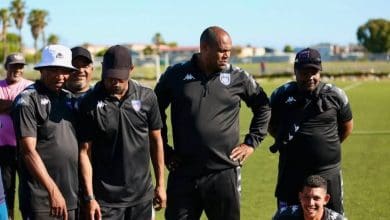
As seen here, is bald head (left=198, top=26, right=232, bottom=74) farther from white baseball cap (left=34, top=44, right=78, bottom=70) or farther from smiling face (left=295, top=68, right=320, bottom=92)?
white baseball cap (left=34, top=44, right=78, bottom=70)

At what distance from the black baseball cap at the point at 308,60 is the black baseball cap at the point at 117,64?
1.58 metres

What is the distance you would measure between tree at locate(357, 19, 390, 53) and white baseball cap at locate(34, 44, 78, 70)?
363 feet

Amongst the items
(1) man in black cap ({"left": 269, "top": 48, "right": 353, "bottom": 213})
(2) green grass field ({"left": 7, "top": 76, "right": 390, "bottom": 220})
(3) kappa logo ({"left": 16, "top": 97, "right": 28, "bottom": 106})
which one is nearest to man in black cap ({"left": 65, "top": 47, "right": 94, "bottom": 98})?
(3) kappa logo ({"left": 16, "top": 97, "right": 28, "bottom": 106})

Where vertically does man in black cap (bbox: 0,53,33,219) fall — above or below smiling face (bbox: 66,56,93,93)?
below

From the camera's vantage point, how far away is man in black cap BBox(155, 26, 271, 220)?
548cm

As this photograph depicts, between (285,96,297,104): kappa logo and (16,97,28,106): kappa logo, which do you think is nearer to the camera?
(16,97,28,106): kappa logo

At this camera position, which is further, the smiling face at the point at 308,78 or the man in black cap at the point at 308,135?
the man in black cap at the point at 308,135

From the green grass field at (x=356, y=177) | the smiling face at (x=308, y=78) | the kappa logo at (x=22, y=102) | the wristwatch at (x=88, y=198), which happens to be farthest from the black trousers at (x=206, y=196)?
the green grass field at (x=356, y=177)

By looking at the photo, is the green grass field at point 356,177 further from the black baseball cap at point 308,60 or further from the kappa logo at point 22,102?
the kappa logo at point 22,102

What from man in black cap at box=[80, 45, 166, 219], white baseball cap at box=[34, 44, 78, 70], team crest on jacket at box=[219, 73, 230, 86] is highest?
white baseball cap at box=[34, 44, 78, 70]

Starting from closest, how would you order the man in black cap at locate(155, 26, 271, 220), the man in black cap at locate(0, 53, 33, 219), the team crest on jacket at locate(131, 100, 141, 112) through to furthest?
the team crest on jacket at locate(131, 100, 141, 112) → the man in black cap at locate(155, 26, 271, 220) → the man in black cap at locate(0, 53, 33, 219)

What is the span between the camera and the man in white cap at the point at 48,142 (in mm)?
4688

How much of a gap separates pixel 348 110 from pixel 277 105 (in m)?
0.67

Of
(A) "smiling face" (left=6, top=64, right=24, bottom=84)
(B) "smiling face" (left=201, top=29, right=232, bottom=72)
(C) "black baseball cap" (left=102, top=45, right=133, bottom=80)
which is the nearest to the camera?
(C) "black baseball cap" (left=102, top=45, right=133, bottom=80)
